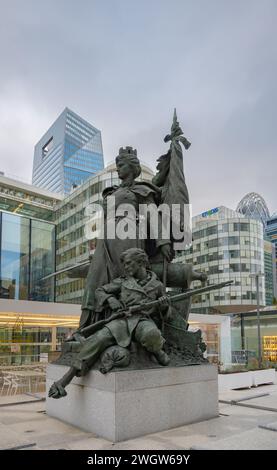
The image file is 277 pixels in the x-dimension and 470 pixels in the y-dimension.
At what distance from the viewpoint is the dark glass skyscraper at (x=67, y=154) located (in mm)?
158000

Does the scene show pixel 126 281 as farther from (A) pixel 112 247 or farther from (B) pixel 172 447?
(B) pixel 172 447

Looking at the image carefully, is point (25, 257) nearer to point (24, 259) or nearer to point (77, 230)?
point (24, 259)

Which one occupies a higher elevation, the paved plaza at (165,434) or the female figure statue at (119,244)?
the female figure statue at (119,244)

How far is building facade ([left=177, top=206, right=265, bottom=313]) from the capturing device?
58344 millimetres

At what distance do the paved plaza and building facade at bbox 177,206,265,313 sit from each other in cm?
5217

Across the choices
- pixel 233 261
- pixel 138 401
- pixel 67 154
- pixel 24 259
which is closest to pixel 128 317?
pixel 138 401

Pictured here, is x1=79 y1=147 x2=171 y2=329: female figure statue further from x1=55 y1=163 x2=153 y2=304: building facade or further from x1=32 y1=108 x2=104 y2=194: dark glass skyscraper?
x1=32 y1=108 x2=104 y2=194: dark glass skyscraper

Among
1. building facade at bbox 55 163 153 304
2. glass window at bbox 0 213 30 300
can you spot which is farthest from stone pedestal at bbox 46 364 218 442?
building facade at bbox 55 163 153 304

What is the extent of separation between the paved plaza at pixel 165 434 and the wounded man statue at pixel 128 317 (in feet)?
1.90

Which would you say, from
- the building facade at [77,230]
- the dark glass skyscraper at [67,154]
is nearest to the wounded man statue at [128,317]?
the building facade at [77,230]

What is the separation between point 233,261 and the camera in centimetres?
5916

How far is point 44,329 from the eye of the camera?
25.0 metres

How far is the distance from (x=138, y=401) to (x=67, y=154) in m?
161

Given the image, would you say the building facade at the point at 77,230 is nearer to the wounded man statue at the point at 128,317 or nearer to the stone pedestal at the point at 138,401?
the wounded man statue at the point at 128,317
